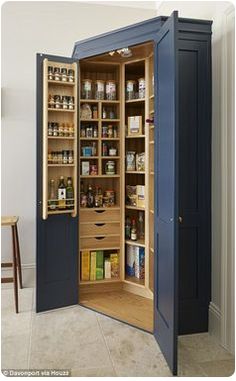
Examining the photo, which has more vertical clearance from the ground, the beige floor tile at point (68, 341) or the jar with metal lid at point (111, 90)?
the jar with metal lid at point (111, 90)

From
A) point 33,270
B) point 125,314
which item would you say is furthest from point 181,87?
point 33,270

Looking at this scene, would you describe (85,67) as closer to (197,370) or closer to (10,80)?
(10,80)

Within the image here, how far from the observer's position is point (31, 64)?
3.69 meters

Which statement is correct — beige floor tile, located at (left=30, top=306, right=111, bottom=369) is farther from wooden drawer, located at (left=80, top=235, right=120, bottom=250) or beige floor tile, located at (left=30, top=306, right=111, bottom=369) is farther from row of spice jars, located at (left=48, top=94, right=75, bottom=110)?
row of spice jars, located at (left=48, top=94, right=75, bottom=110)

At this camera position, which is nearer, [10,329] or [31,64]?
[10,329]

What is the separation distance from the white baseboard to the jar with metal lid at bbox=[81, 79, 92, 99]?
7.65 feet

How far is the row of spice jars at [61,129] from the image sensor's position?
3006mm

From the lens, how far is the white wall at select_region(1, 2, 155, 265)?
3.64 metres

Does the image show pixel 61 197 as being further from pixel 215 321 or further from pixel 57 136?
pixel 215 321

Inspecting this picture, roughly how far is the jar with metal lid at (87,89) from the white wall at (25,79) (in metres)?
0.65

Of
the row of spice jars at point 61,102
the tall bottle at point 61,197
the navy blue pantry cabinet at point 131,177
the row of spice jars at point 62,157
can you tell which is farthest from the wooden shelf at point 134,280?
the row of spice jars at point 61,102

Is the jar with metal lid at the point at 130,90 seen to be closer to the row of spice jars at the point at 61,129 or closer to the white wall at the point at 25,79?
the row of spice jars at the point at 61,129

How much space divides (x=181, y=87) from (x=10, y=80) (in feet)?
6.95

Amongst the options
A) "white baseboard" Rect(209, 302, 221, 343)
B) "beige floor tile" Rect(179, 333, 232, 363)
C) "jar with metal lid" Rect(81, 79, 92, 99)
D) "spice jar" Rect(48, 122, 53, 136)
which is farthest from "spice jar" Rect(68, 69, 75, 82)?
"beige floor tile" Rect(179, 333, 232, 363)
